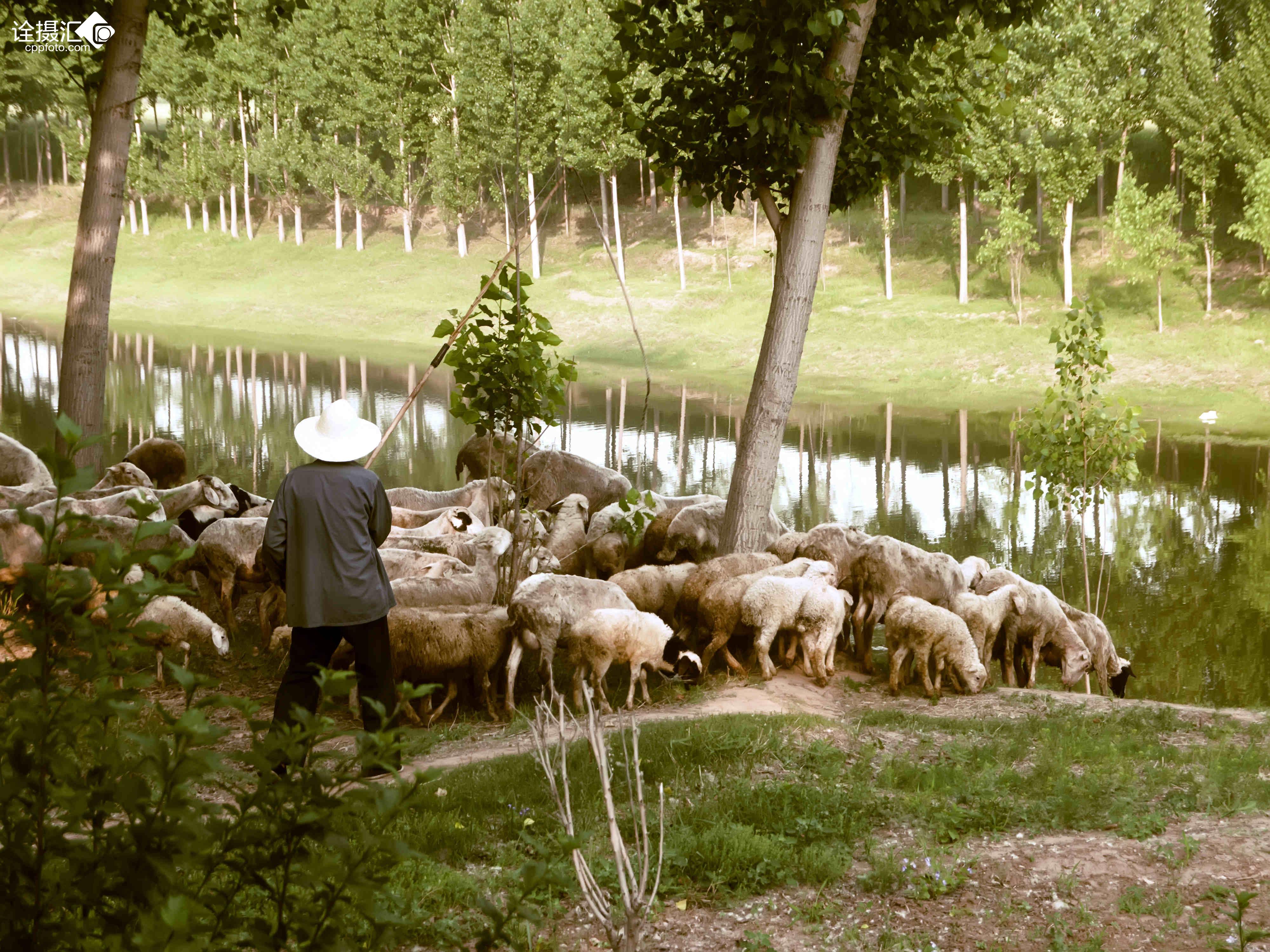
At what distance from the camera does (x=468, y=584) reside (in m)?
9.55

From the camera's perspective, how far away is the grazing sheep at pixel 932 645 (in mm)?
8883

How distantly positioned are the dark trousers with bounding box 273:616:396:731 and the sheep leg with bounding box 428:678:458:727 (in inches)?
33.9

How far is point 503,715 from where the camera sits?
8.32 metres

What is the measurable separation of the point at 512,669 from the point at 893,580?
3.54m

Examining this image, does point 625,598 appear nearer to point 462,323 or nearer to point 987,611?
point 462,323

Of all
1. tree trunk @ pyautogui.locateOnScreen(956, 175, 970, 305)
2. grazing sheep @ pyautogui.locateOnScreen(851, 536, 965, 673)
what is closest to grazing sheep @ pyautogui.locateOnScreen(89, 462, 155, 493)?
grazing sheep @ pyautogui.locateOnScreen(851, 536, 965, 673)

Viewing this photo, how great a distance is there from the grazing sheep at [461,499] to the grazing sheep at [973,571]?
14.9ft

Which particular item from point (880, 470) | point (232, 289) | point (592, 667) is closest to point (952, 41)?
point (592, 667)

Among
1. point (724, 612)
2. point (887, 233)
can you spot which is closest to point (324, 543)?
point (724, 612)

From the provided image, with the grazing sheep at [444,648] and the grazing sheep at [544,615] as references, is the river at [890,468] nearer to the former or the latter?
the grazing sheep at [444,648]

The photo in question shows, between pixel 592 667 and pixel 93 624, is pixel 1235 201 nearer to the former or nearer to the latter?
pixel 592 667

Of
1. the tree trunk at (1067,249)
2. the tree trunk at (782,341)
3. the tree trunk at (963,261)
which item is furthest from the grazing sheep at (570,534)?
the tree trunk at (963,261)

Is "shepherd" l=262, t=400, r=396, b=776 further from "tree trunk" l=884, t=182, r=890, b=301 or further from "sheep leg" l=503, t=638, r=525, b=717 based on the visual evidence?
"tree trunk" l=884, t=182, r=890, b=301

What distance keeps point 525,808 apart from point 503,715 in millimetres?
2705
